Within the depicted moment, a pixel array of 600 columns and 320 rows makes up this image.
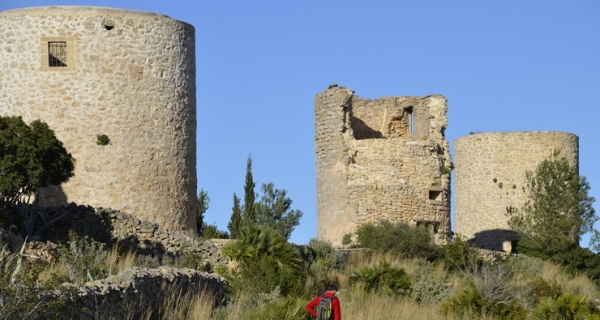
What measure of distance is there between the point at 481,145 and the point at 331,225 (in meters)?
12.4

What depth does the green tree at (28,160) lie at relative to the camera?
779 inches

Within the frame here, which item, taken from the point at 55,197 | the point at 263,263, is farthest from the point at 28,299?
the point at 55,197

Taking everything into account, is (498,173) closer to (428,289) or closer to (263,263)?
(428,289)

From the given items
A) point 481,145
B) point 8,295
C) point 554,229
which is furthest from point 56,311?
point 481,145

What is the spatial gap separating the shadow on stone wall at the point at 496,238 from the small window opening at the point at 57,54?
20.4 metres

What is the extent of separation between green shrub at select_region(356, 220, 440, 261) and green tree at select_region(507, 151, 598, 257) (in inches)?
290

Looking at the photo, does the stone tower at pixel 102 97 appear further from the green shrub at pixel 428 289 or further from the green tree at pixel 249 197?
the green tree at pixel 249 197

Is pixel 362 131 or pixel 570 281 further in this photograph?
pixel 362 131

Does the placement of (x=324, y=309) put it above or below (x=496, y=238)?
below

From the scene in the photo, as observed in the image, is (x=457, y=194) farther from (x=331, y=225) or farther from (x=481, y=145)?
(x=331, y=225)

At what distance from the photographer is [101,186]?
23.0 metres

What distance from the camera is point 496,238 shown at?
132ft

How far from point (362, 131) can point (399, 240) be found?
5.69m

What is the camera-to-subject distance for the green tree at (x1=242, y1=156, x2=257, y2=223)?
31.9 m
